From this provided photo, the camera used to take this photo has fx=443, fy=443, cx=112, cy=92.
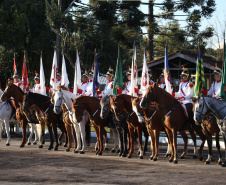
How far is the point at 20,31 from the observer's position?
3203cm

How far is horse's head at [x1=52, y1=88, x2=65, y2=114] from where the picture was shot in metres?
15.8

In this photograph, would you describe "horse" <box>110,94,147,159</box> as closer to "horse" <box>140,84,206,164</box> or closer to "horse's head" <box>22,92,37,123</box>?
"horse" <box>140,84,206,164</box>

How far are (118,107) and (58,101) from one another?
2.47 metres

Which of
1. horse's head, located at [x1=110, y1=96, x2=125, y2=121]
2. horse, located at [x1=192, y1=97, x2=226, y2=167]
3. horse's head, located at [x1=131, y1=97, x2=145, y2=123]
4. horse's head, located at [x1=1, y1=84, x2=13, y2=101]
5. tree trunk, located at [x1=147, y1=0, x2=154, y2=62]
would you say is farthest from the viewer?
tree trunk, located at [x1=147, y1=0, x2=154, y2=62]

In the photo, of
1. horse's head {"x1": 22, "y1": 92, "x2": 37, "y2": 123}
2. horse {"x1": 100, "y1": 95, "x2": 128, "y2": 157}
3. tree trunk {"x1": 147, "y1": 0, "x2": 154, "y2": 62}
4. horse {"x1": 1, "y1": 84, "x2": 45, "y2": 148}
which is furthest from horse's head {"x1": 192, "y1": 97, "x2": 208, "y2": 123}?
tree trunk {"x1": 147, "y1": 0, "x2": 154, "y2": 62}

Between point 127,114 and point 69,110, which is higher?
point 69,110

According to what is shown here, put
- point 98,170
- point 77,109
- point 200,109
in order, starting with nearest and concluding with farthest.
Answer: point 98,170, point 200,109, point 77,109

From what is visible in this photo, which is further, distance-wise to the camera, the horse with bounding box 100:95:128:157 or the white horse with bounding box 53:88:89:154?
the white horse with bounding box 53:88:89:154

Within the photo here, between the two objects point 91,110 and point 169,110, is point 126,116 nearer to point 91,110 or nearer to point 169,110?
point 91,110

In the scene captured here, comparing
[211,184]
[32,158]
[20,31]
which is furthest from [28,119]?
[20,31]

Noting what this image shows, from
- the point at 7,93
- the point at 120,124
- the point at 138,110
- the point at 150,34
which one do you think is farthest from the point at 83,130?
the point at 150,34

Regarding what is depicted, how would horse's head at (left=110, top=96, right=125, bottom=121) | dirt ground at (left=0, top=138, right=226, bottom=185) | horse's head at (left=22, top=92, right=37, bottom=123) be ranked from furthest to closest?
horse's head at (left=22, top=92, right=37, bottom=123), horse's head at (left=110, top=96, right=125, bottom=121), dirt ground at (left=0, top=138, right=226, bottom=185)

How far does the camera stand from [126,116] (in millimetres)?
14617

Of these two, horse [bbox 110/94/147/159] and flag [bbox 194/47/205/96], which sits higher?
flag [bbox 194/47/205/96]
